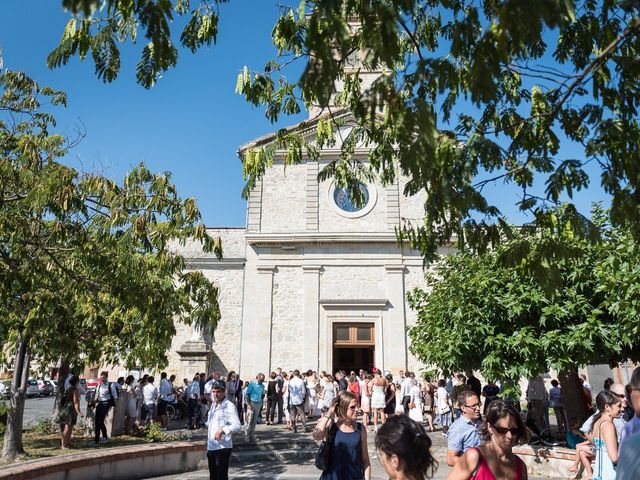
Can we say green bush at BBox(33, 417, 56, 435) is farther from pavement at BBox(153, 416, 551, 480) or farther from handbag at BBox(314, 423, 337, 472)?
handbag at BBox(314, 423, 337, 472)

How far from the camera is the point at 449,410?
14.7 metres

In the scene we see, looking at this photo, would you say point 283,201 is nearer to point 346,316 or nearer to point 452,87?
point 346,316

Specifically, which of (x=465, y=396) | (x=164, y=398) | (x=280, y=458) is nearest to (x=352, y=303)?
(x=164, y=398)

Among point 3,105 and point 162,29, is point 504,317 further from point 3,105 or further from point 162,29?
point 3,105

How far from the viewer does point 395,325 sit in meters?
21.3

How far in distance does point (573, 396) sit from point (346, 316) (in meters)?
10.6

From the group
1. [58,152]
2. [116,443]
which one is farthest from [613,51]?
[116,443]

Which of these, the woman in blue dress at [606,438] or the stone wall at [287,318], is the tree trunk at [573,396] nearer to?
the woman in blue dress at [606,438]

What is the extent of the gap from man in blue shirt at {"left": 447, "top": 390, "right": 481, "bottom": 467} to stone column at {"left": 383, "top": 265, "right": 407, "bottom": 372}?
16.0 metres

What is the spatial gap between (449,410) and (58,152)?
11.6 m

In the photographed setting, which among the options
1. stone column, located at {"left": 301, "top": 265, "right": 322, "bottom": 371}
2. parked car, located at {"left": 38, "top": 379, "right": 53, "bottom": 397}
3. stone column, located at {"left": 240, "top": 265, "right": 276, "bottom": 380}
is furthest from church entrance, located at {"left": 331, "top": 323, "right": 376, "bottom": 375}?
parked car, located at {"left": 38, "top": 379, "right": 53, "bottom": 397}

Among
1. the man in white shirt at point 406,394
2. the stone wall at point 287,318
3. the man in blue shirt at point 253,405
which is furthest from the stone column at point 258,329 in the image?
the man in white shirt at point 406,394

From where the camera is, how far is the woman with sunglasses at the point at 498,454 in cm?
335

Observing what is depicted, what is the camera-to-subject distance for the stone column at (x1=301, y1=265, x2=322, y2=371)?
21.1 meters
